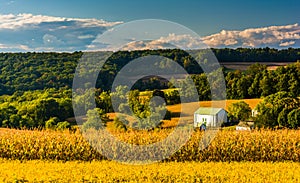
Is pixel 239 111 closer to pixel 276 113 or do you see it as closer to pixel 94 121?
pixel 276 113

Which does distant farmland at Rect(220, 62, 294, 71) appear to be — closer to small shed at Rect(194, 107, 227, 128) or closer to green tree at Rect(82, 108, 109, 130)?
small shed at Rect(194, 107, 227, 128)

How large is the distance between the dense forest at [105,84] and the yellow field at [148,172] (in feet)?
48.0

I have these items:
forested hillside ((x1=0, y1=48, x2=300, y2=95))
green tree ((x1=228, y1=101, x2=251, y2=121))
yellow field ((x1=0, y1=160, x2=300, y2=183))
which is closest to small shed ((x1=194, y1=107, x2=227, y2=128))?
green tree ((x1=228, y1=101, x2=251, y2=121))

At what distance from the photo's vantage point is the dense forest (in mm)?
37281

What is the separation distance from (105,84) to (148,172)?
28884 mm

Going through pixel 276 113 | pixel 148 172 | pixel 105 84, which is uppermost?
pixel 105 84

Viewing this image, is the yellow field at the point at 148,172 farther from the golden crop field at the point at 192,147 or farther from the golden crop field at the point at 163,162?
the golden crop field at the point at 192,147

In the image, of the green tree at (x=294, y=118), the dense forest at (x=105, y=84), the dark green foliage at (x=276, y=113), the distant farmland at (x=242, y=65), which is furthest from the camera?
the distant farmland at (x=242, y=65)

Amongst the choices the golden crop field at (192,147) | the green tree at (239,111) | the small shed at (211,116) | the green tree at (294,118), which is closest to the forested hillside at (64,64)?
the green tree at (239,111)

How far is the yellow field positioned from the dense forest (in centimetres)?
1462

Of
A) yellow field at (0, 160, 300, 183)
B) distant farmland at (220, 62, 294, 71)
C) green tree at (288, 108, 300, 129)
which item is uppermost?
distant farmland at (220, 62, 294, 71)

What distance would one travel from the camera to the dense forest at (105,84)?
37.3 meters

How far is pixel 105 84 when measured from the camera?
131 feet

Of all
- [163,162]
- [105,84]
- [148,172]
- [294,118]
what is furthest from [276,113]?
[148,172]
